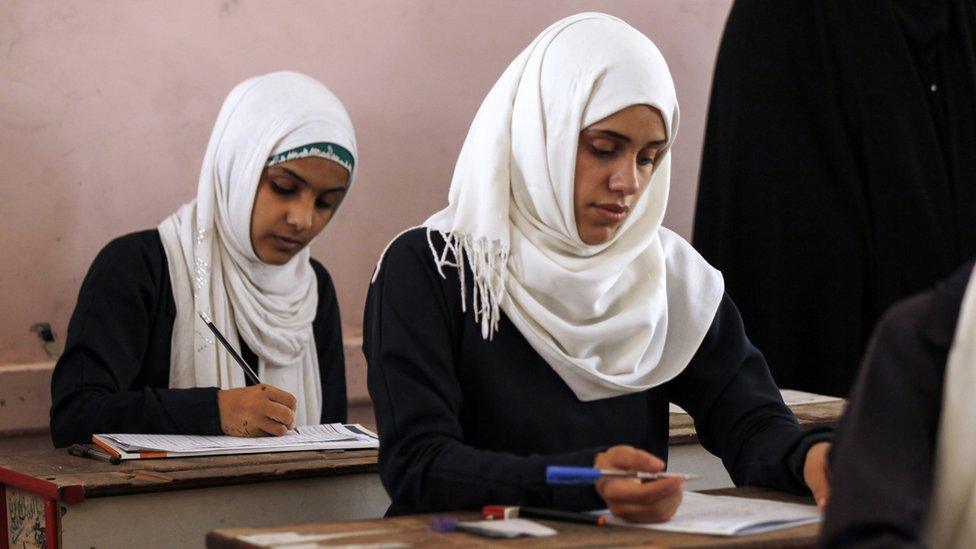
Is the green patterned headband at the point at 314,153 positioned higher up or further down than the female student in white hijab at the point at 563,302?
higher up

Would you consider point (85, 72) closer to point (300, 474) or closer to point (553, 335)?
point (300, 474)

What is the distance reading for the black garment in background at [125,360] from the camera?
2.36m

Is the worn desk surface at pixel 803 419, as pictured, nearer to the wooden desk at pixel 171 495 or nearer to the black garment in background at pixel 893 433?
the wooden desk at pixel 171 495

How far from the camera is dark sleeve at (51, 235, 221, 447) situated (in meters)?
2.36

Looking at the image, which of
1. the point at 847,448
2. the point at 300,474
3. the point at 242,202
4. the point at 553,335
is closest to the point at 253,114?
the point at 242,202

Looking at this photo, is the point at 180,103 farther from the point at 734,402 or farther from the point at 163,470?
the point at 734,402

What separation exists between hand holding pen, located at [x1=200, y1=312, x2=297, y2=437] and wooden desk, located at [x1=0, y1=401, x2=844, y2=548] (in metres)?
0.18

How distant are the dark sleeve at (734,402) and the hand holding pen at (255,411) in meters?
0.73

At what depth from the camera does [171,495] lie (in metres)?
1.91

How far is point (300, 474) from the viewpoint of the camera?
6.60 feet

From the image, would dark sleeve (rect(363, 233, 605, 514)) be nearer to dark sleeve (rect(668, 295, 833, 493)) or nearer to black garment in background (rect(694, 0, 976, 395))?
dark sleeve (rect(668, 295, 833, 493))

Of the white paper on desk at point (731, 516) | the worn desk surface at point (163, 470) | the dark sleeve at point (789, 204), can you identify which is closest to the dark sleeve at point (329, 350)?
the worn desk surface at point (163, 470)

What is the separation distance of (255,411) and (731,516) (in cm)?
109

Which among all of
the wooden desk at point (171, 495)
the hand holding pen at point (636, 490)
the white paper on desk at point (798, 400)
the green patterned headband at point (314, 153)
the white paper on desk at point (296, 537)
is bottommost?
the wooden desk at point (171, 495)
